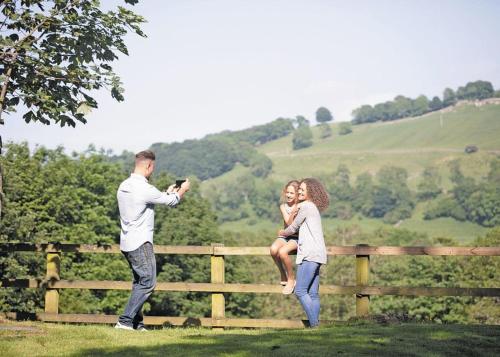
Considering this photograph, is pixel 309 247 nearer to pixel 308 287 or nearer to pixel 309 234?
pixel 309 234

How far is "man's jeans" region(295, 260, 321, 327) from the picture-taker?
408 inches

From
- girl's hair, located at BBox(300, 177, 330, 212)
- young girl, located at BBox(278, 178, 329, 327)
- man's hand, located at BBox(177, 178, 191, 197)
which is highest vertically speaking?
man's hand, located at BBox(177, 178, 191, 197)

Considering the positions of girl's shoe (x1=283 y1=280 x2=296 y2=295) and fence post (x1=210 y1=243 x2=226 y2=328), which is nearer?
girl's shoe (x1=283 y1=280 x2=296 y2=295)

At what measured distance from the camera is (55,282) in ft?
41.2

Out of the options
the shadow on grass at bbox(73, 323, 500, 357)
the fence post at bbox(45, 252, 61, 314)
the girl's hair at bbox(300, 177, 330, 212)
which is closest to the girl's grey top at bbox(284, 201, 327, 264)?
the girl's hair at bbox(300, 177, 330, 212)

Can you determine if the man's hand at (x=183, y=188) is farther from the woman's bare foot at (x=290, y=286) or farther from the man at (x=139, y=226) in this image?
the woman's bare foot at (x=290, y=286)

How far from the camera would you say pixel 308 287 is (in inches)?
415

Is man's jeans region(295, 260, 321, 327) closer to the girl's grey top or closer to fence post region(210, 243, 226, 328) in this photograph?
the girl's grey top

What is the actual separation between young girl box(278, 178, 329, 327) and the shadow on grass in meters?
0.50

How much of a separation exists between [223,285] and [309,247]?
2085 millimetres

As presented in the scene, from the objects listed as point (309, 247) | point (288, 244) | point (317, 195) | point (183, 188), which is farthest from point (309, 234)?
point (183, 188)

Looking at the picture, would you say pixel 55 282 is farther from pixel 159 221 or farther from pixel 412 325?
pixel 159 221

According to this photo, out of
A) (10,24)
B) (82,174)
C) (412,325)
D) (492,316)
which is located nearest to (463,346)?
(412,325)

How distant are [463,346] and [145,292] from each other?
3987 mm
